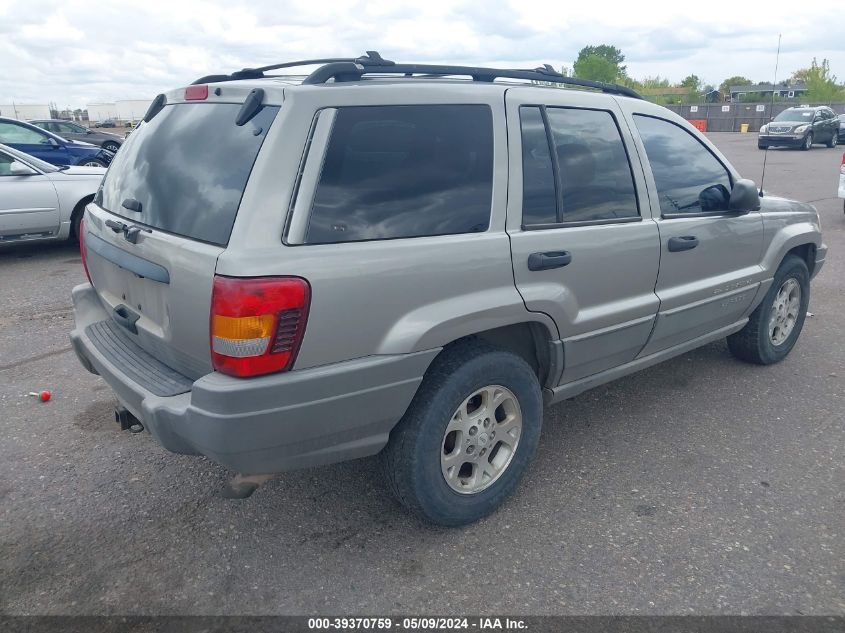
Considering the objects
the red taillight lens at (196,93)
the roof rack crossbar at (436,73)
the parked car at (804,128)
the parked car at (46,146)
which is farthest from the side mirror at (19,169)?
the parked car at (804,128)

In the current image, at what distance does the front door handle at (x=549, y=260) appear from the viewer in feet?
9.62

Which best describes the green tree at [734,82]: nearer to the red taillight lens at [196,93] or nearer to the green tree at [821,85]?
the green tree at [821,85]

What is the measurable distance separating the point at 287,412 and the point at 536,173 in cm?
154

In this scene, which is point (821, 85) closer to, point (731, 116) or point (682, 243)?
point (731, 116)

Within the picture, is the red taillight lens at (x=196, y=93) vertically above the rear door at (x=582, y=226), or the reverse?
the red taillight lens at (x=196, y=93)

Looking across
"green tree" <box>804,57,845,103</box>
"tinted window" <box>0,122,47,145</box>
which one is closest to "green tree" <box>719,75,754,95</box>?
"green tree" <box>804,57,845,103</box>

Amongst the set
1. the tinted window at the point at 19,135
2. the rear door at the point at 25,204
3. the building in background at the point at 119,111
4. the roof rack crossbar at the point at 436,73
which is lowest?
the rear door at the point at 25,204

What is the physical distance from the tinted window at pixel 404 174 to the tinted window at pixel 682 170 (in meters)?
1.24

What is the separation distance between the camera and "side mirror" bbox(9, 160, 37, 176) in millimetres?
8008

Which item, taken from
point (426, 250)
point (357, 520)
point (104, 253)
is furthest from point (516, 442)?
point (104, 253)

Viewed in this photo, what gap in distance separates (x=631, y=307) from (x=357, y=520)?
67.4 inches

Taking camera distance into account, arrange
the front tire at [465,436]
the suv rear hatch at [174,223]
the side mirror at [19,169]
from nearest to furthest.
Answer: the suv rear hatch at [174,223] < the front tire at [465,436] < the side mirror at [19,169]

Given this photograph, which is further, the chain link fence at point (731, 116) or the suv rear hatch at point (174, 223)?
the chain link fence at point (731, 116)

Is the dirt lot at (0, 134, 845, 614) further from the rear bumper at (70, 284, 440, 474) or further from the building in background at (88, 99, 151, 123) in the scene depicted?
the building in background at (88, 99, 151, 123)
